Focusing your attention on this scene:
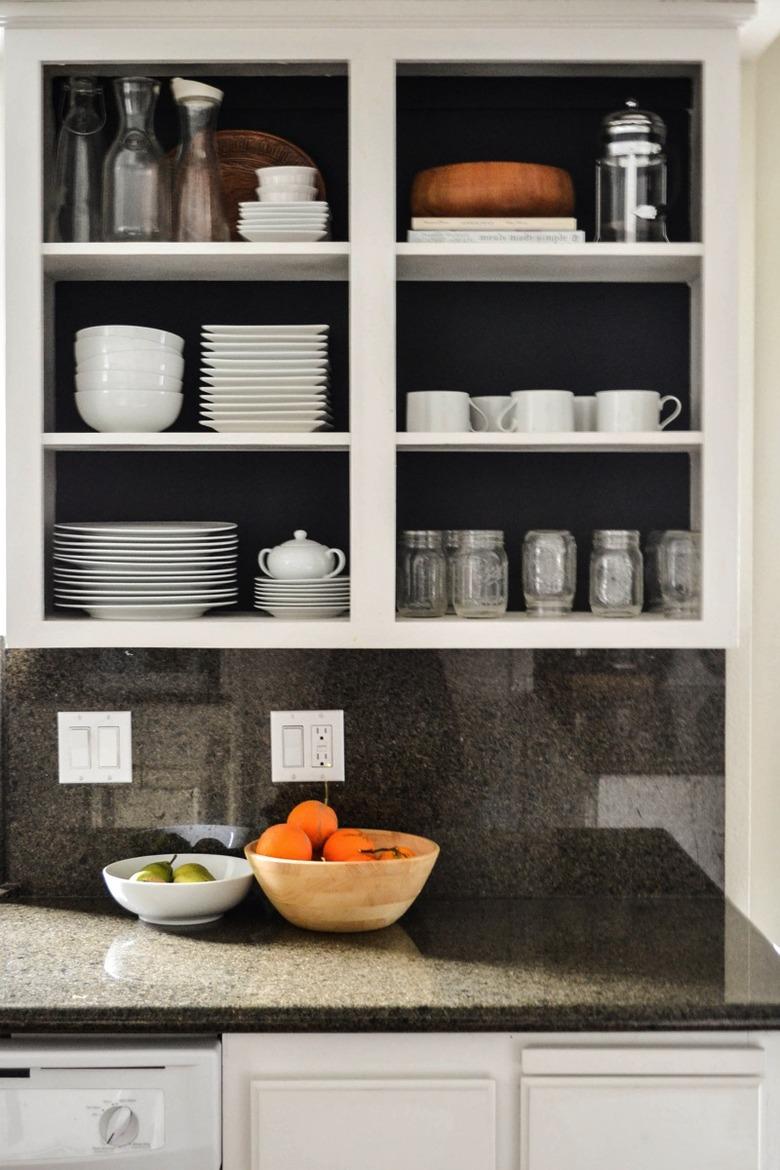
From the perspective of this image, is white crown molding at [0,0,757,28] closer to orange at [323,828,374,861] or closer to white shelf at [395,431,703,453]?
white shelf at [395,431,703,453]

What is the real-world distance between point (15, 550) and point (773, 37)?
152 cm

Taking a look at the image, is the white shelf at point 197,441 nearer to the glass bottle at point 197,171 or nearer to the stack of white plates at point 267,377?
the stack of white plates at point 267,377

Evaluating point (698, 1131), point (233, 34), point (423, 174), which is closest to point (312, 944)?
point (698, 1131)

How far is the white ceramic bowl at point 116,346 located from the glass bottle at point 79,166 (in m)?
0.16

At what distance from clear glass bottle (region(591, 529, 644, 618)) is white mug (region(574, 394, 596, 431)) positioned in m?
0.18

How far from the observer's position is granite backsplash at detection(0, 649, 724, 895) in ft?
6.81

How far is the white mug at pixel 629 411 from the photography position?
1.87 metres

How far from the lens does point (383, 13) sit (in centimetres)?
180

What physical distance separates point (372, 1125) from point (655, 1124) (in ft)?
1.23

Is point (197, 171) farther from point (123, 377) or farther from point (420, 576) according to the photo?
point (420, 576)

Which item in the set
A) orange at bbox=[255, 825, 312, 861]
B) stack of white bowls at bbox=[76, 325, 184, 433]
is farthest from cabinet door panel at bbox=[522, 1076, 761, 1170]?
stack of white bowls at bbox=[76, 325, 184, 433]

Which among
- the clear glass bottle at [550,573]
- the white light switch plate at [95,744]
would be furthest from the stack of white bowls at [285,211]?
the white light switch plate at [95,744]

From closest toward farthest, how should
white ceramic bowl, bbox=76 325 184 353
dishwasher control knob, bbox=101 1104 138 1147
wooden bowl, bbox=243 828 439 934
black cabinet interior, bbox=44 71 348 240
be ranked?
1. dishwasher control knob, bbox=101 1104 138 1147
2. wooden bowl, bbox=243 828 439 934
3. white ceramic bowl, bbox=76 325 184 353
4. black cabinet interior, bbox=44 71 348 240

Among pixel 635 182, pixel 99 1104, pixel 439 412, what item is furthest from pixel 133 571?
pixel 635 182
